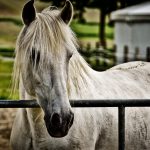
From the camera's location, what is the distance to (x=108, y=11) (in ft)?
143

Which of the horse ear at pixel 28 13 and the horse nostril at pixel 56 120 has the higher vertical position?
Result: the horse ear at pixel 28 13

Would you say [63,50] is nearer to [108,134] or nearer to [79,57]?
[79,57]

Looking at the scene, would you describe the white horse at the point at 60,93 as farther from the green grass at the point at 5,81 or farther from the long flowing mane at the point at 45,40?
the green grass at the point at 5,81

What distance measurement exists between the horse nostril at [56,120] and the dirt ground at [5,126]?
485 cm

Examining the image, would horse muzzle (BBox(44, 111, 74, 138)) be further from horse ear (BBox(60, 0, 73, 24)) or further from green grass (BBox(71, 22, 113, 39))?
green grass (BBox(71, 22, 113, 39))

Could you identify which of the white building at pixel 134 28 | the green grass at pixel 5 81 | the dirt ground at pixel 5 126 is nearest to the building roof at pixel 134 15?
the white building at pixel 134 28

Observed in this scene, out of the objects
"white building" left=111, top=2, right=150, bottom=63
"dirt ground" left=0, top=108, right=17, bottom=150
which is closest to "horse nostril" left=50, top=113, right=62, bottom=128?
"dirt ground" left=0, top=108, right=17, bottom=150

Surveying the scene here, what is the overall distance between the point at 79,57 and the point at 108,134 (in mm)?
726

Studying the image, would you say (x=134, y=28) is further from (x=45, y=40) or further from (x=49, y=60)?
(x=49, y=60)

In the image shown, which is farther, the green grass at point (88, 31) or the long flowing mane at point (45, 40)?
the green grass at point (88, 31)

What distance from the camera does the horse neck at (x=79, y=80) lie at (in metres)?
5.41

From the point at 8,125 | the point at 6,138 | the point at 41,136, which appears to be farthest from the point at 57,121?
the point at 8,125

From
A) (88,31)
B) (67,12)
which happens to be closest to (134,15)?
(67,12)

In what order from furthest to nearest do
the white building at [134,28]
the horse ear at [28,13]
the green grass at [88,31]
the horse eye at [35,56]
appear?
the green grass at [88,31]
the white building at [134,28]
the horse ear at [28,13]
the horse eye at [35,56]
